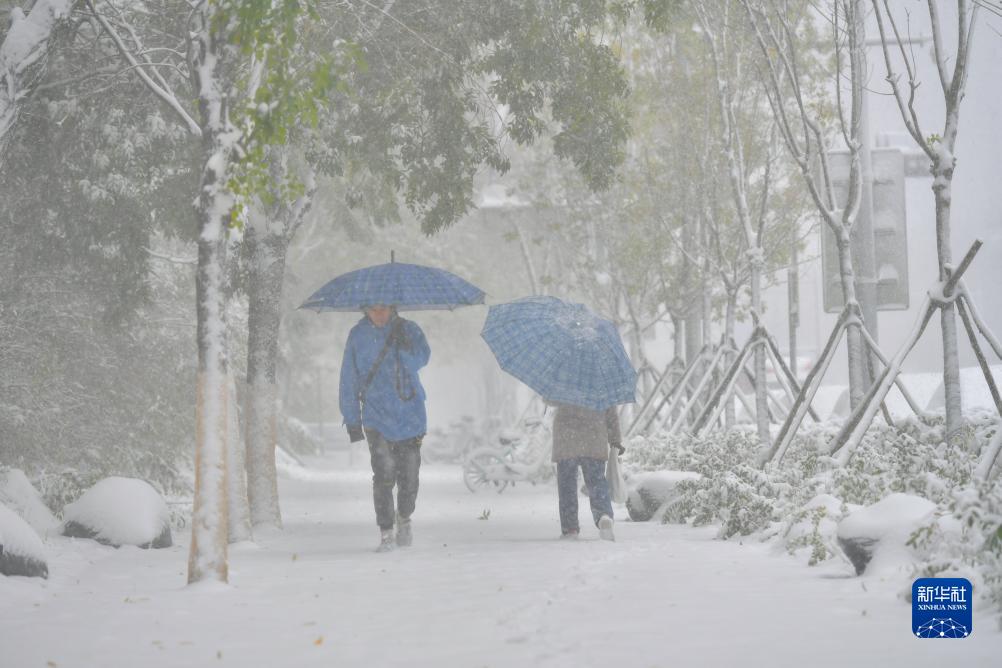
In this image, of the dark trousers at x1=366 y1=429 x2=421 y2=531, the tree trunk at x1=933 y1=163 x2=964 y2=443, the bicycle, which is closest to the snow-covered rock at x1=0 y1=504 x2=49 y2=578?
the dark trousers at x1=366 y1=429 x2=421 y2=531

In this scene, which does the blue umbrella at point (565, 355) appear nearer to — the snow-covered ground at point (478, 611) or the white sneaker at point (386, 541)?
the snow-covered ground at point (478, 611)

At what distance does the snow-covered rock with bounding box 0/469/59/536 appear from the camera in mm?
12039

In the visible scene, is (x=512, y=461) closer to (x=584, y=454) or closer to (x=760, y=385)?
(x=760, y=385)

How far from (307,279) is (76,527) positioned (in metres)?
27.8

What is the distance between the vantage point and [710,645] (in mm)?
5527

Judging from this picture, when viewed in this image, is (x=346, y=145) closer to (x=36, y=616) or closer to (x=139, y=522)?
(x=139, y=522)

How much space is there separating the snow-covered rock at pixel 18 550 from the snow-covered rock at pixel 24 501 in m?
3.39

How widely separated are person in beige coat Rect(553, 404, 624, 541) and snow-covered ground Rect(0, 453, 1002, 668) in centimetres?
27

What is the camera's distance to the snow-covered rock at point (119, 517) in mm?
11445

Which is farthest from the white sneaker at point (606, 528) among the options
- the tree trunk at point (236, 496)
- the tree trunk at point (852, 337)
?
the tree trunk at point (236, 496)

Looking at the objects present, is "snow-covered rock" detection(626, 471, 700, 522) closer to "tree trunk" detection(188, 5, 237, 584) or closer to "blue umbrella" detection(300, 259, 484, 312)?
"blue umbrella" detection(300, 259, 484, 312)

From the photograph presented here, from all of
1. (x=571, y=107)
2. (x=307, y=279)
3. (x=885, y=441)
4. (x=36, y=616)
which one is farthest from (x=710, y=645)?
(x=307, y=279)

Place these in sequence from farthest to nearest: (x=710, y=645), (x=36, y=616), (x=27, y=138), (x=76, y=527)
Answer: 1. (x=27, y=138)
2. (x=76, y=527)
3. (x=36, y=616)
4. (x=710, y=645)

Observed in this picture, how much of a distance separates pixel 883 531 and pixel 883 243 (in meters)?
6.65
